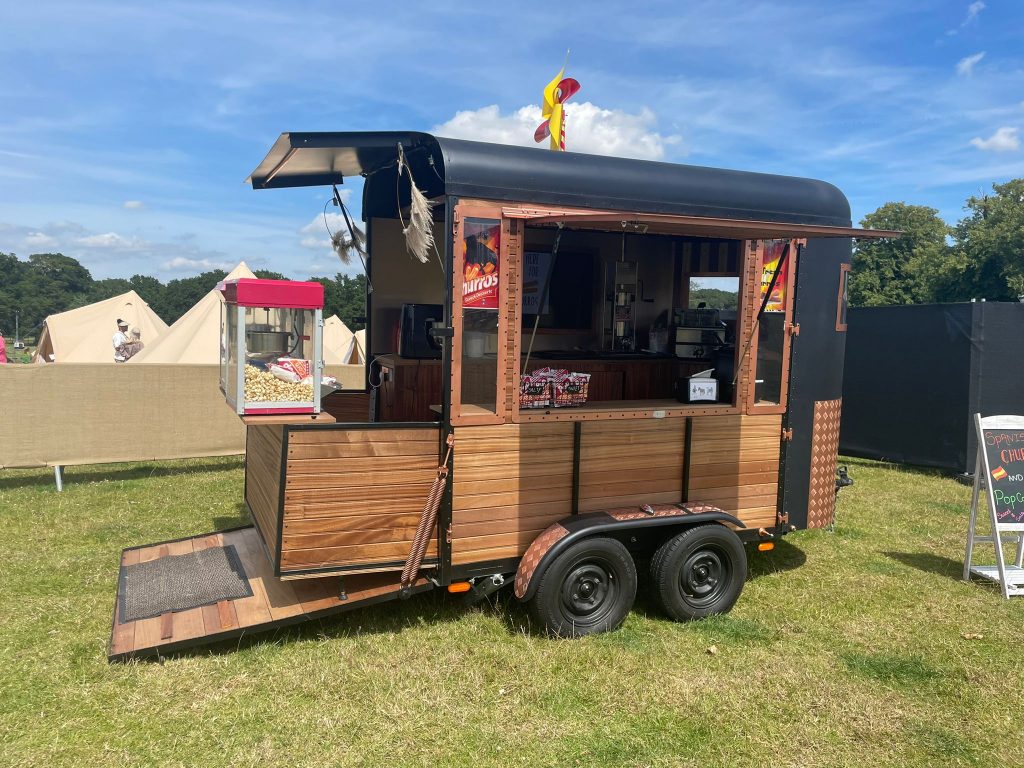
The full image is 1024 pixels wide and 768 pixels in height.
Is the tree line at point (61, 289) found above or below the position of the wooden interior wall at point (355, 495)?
above

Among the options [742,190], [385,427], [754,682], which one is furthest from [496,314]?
[754,682]

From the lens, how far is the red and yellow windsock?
571cm

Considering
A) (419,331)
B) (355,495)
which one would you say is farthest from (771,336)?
(355,495)

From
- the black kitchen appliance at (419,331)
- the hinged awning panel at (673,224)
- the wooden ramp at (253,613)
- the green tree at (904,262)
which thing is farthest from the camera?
the green tree at (904,262)

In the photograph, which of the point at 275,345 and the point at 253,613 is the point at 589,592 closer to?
the point at 253,613

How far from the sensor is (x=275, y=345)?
4.49 metres

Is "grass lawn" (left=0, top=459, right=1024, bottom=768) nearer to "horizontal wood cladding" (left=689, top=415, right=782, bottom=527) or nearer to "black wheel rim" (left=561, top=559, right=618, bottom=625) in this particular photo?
"black wheel rim" (left=561, top=559, right=618, bottom=625)

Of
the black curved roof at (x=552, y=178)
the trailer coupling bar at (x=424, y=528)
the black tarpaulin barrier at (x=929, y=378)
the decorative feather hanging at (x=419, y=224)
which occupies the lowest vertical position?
the trailer coupling bar at (x=424, y=528)

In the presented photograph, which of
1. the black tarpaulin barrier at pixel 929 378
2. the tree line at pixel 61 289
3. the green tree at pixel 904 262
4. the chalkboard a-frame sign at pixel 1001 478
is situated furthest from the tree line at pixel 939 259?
the tree line at pixel 61 289

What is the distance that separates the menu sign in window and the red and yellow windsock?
4.11 meters

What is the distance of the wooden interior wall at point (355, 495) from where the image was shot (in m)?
3.95

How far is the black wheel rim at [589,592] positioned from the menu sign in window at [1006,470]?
337 centimetres

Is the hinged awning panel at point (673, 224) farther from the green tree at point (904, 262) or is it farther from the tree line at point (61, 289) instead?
the tree line at point (61, 289)

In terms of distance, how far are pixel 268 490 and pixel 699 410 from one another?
2897mm
